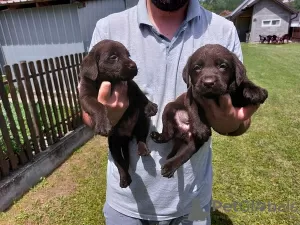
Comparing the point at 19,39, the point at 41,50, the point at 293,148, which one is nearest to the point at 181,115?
the point at 293,148

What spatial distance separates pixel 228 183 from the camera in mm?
4734

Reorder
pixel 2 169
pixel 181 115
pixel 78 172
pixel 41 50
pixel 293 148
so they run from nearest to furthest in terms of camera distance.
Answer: pixel 181 115, pixel 2 169, pixel 78 172, pixel 293 148, pixel 41 50

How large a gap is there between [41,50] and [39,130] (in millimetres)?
5597

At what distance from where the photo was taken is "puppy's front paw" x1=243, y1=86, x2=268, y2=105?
1.75m

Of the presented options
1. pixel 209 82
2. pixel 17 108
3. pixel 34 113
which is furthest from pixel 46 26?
pixel 209 82

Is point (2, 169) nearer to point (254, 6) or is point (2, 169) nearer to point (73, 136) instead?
point (73, 136)

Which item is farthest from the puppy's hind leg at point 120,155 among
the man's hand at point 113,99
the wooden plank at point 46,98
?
the wooden plank at point 46,98

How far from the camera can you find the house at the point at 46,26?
9094 mm

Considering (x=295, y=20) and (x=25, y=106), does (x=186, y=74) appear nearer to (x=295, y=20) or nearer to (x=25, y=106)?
(x=25, y=106)

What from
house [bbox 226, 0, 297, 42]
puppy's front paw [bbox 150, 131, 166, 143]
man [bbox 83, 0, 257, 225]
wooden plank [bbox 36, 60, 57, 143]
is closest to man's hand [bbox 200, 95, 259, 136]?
man [bbox 83, 0, 257, 225]

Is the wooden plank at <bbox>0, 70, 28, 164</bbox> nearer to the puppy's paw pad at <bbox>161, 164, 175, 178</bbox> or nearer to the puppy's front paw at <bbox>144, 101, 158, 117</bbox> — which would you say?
the puppy's front paw at <bbox>144, 101, 158, 117</bbox>

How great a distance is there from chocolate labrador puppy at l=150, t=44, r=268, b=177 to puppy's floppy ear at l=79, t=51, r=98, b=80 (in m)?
0.53

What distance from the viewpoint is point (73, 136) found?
586cm

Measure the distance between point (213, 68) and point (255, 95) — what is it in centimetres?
30
